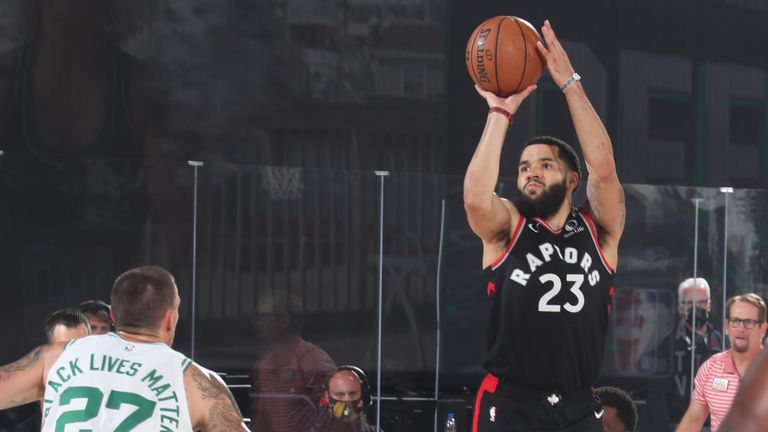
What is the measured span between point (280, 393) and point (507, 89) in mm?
3156

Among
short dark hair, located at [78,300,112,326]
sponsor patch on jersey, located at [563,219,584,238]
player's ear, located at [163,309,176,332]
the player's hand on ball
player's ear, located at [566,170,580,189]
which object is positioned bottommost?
short dark hair, located at [78,300,112,326]

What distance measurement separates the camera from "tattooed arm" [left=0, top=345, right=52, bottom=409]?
131 inches

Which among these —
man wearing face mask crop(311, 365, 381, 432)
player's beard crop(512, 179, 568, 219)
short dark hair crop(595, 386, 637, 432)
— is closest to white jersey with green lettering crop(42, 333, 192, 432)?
player's beard crop(512, 179, 568, 219)

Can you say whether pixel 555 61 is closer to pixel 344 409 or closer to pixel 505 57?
pixel 505 57

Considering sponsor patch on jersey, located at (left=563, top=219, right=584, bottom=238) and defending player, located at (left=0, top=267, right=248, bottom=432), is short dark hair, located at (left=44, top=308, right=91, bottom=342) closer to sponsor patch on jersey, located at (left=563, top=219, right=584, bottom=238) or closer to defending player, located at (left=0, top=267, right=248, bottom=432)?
defending player, located at (left=0, top=267, right=248, bottom=432)

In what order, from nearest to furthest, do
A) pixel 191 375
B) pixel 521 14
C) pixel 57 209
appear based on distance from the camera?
pixel 191 375, pixel 57 209, pixel 521 14

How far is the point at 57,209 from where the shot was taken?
6676 millimetres

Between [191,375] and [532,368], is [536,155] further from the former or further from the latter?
[191,375]

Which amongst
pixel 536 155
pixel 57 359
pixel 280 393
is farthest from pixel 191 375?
pixel 280 393

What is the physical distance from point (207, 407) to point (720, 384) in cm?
327

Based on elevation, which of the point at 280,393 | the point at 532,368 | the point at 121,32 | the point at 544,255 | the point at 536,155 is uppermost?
the point at 121,32

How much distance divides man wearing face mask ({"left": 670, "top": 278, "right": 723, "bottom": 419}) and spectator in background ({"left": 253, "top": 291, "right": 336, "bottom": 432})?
2.26 meters

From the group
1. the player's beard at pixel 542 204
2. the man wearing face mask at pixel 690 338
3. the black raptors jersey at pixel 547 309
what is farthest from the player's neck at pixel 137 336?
the man wearing face mask at pixel 690 338

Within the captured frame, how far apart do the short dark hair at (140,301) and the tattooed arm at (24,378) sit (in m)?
0.27
